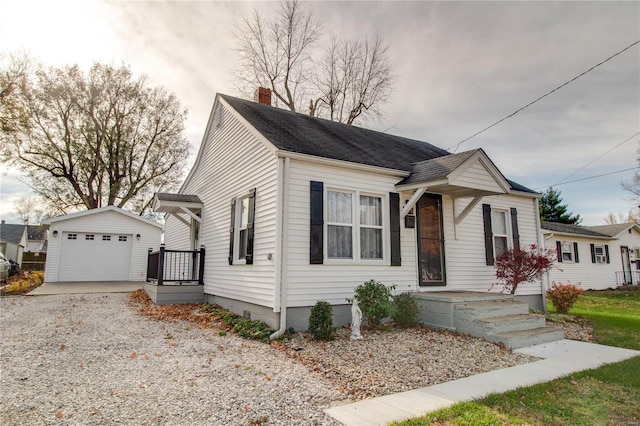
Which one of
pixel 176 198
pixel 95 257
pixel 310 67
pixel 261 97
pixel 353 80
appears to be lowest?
pixel 95 257

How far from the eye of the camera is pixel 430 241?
28.6 feet

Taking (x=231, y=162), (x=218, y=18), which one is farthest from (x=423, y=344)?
(x=218, y=18)

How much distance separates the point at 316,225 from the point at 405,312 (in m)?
2.55

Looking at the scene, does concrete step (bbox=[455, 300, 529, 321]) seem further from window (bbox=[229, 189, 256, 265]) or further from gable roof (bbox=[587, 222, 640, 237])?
gable roof (bbox=[587, 222, 640, 237])

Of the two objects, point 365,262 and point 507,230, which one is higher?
point 507,230

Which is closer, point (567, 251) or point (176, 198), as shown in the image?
point (176, 198)

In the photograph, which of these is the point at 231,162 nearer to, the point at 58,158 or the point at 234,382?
the point at 234,382

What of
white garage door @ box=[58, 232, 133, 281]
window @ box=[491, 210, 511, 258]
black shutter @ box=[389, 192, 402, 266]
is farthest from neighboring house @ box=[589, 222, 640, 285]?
white garage door @ box=[58, 232, 133, 281]

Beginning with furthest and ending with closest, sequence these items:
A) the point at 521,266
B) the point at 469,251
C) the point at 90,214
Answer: the point at 90,214, the point at 469,251, the point at 521,266

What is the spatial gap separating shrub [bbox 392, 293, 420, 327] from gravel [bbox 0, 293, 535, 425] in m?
0.42

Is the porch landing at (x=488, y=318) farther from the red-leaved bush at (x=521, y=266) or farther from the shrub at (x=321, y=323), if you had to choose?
the shrub at (x=321, y=323)

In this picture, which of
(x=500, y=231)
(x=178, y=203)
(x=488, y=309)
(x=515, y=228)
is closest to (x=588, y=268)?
(x=515, y=228)

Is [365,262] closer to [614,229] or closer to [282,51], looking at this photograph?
[282,51]

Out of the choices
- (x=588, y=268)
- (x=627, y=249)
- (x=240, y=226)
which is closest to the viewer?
(x=240, y=226)
